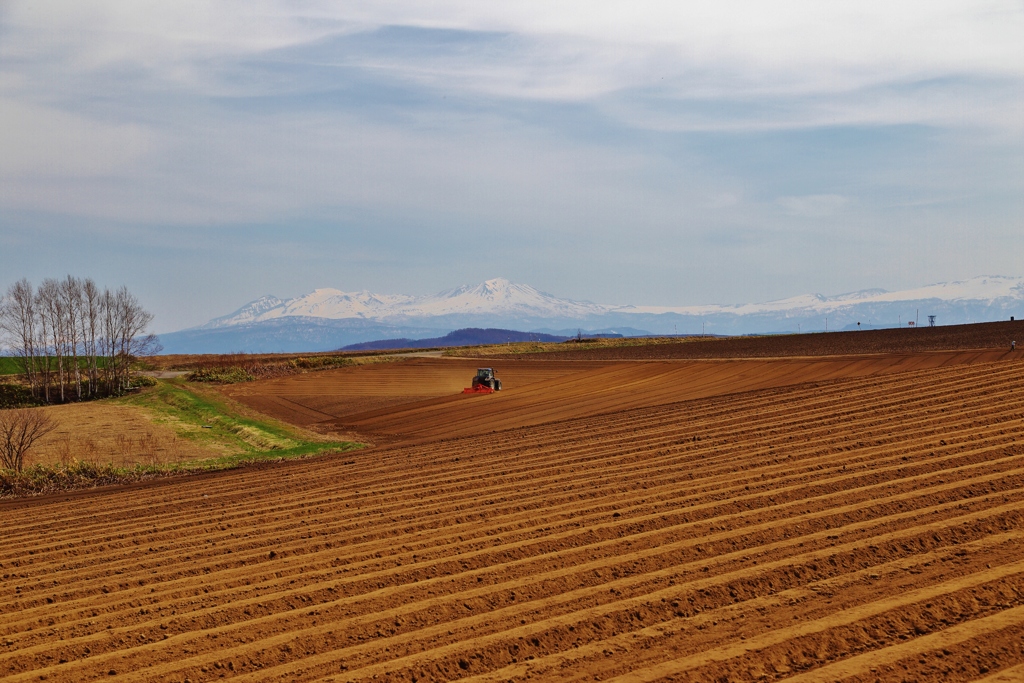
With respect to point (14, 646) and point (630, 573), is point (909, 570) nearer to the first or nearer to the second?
point (630, 573)

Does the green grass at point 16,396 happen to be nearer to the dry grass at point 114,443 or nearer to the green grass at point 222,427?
the green grass at point 222,427

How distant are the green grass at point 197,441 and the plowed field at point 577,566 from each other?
2.58 metres

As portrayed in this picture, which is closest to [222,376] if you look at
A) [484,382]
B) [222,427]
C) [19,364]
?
[484,382]

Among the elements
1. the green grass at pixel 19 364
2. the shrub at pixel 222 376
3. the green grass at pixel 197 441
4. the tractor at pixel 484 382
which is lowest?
the green grass at pixel 197 441

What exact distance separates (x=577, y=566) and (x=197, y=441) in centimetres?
2281

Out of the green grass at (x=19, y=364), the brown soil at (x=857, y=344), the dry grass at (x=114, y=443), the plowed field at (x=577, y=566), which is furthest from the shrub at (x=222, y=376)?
the plowed field at (x=577, y=566)

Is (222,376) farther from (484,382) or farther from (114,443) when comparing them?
(114,443)

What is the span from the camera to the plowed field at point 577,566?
22.3 feet

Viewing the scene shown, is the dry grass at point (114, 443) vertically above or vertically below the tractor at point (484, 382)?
below

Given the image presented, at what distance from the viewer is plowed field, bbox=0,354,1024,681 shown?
679 cm

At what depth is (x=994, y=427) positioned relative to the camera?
1428 centimetres

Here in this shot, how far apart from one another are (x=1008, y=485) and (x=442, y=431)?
18.8m

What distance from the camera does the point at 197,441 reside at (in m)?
28.9

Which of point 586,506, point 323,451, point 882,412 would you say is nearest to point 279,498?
point 586,506
